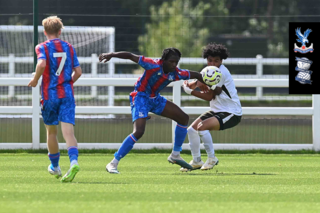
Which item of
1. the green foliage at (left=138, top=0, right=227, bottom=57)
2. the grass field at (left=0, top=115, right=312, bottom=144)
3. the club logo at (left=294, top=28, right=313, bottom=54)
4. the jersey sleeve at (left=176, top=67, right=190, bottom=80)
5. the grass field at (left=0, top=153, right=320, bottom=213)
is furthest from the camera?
the green foliage at (left=138, top=0, right=227, bottom=57)

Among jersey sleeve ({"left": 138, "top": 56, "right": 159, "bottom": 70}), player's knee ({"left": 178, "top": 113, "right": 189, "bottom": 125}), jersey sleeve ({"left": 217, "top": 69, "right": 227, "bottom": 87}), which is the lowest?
player's knee ({"left": 178, "top": 113, "right": 189, "bottom": 125})

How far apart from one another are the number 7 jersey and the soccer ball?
181cm

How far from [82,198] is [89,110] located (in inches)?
215

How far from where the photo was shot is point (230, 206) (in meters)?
5.11

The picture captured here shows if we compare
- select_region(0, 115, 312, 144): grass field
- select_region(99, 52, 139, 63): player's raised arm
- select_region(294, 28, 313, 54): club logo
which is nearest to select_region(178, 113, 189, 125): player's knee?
select_region(99, 52, 139, 63): player's raised arm

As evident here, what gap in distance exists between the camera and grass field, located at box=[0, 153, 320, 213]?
5055mm

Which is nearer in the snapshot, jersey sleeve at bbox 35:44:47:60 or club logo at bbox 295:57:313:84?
jersey sleeve at bbox 35:44:47:60

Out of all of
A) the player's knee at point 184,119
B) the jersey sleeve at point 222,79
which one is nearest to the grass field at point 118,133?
the jersey sleeve at point 222,79

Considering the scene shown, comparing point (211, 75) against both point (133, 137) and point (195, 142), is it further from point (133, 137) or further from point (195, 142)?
point (133, 137)

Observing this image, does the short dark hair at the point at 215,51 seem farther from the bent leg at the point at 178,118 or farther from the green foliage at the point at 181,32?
the green foliage at the point at 181,32

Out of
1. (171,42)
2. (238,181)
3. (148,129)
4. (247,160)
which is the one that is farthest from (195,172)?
(171,42)

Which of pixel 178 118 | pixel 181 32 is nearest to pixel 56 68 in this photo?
pixel 178 118

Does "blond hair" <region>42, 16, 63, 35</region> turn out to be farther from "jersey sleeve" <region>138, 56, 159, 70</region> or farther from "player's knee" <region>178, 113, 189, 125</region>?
"player's knee" <region>178, 113, 189, 125</region>

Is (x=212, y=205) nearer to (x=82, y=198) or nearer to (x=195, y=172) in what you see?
(x=82, y=198)
